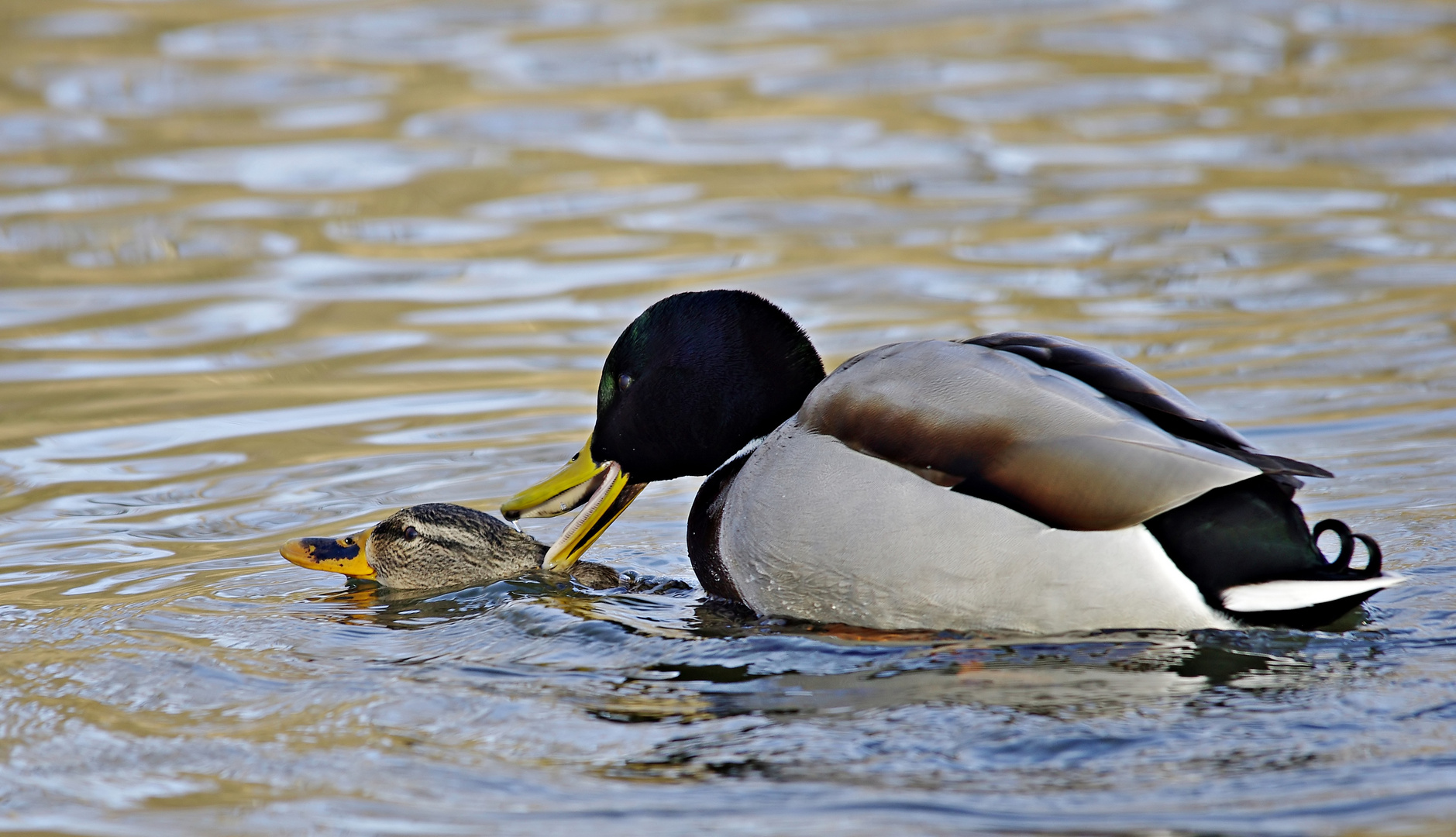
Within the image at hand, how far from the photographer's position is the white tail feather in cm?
466

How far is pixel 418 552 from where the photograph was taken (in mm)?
6047

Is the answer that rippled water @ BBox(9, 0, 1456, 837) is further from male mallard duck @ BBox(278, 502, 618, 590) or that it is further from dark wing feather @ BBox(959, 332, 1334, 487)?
dark wing feather @ BBox(959, 332, 1334, 487)

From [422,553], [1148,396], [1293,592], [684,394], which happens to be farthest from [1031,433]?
[422,553]

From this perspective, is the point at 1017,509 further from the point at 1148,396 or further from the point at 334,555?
the point at 334,555

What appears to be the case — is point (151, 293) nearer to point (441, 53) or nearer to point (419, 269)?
point (419, 269)

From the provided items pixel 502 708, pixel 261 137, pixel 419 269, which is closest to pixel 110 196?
pixel 261 137

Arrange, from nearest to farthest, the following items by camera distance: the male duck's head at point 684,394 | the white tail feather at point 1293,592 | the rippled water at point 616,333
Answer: the rippled water at point 616,333
the white tail feather at point 1293,592
the male duck's head at point 684,394

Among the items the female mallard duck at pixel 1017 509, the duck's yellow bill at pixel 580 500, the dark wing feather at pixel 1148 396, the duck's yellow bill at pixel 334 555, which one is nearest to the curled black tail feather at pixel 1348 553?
the female mallard duck at pixel 1017 509

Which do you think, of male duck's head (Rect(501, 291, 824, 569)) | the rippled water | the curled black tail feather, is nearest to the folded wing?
the curled black tail feather

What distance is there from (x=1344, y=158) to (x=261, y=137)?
24.0ft

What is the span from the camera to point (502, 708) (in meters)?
4.68

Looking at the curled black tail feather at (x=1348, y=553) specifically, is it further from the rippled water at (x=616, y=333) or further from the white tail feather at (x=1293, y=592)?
A: the rippled water at (x=616, y=333)

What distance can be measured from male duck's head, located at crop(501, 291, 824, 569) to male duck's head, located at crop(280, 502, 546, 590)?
0.99 ft

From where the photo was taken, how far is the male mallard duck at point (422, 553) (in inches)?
238
